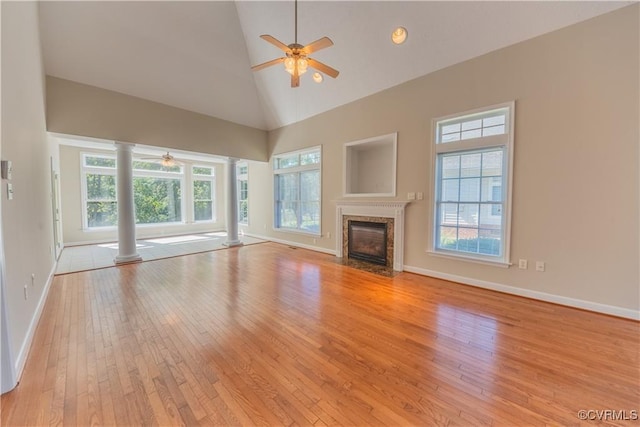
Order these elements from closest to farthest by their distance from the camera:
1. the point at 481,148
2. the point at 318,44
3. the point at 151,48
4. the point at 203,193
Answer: the point at 318,44 < the point at 481,148 < the point at 151,48 < the point at 203,193

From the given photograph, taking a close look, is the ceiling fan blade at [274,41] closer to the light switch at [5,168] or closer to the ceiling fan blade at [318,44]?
the ceiling fan blade at [318,44]

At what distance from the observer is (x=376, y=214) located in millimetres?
4918

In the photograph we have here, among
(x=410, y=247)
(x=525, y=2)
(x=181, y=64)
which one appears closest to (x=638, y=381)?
(x=410, y=247)

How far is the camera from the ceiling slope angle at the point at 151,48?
3805mm

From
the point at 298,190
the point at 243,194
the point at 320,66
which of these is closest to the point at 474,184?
the point at 320,66

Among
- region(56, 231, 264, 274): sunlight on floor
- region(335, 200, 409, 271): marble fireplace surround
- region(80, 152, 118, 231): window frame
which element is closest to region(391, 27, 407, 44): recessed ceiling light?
region(335, 200, 409, 271): marble fireplace surround

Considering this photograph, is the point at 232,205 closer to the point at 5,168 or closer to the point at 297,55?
the point at 297,55

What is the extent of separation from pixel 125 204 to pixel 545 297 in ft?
24.0

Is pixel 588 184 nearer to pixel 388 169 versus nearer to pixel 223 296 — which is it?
pixel 388 169

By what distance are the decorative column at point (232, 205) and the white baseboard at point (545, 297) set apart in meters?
5.02

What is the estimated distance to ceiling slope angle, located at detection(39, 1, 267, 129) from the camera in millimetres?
3805

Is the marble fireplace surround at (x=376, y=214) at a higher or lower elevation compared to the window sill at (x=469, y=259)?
higher

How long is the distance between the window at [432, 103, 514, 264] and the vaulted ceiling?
0.98m

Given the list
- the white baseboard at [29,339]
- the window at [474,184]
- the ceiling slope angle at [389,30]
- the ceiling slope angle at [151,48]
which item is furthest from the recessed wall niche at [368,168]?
the white baseboard at [29,339]
